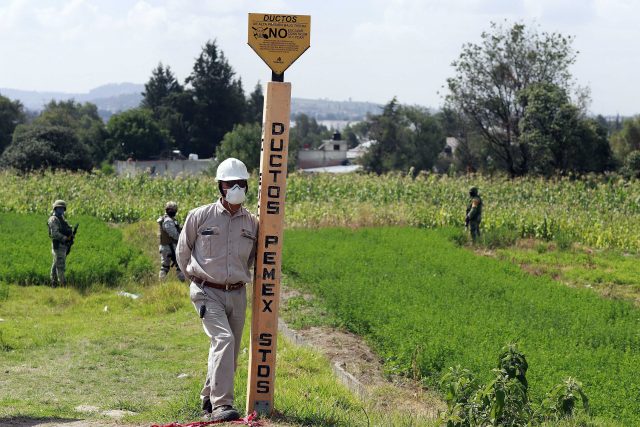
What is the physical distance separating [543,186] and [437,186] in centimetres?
398

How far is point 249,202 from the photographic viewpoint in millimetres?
31797

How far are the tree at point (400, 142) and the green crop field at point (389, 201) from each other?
38.0m

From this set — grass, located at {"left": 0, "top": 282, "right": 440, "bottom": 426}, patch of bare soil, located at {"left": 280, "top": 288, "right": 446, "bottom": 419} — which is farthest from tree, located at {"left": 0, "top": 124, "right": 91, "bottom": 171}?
patch of bare soil, located at {"left": 280, "top": 288, "right": 446, "bottom": 419}

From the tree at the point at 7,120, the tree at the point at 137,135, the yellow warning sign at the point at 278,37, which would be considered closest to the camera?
the yellow warning sign at the point at 278,37

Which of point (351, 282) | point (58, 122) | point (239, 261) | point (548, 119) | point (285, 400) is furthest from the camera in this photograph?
point (58, 122)

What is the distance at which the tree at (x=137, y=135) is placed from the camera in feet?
265

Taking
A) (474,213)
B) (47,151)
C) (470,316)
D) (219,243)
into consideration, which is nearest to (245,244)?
(219,243)

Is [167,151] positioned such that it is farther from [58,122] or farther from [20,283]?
[20,283]

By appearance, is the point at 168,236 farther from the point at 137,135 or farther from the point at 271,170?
the point at 137,135

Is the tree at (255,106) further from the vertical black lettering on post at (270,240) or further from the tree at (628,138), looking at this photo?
the vertical black lettering on post at (270,240)

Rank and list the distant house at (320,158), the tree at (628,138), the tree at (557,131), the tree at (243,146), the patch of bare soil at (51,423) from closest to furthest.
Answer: the patch of bare soil at (51,423) < the tree at (557,131) < the tree at (243,146) < the tree at (628,138) < the distant house at (320,158)

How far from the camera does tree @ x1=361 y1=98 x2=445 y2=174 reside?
7500 cm

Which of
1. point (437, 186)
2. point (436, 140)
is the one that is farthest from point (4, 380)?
point (436, 140)

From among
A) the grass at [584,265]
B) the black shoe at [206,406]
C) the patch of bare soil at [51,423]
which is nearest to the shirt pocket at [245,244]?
the black shoe at [206,406]
